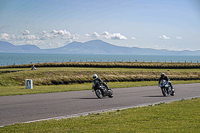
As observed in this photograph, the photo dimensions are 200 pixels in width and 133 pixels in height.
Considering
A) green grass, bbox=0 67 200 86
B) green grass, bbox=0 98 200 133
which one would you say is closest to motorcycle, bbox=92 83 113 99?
green grass, bbox=0 98 200 133

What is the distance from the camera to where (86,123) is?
10430 mm

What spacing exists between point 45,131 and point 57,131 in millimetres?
375

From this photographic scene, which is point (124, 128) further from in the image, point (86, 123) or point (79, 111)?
point (79, 111)

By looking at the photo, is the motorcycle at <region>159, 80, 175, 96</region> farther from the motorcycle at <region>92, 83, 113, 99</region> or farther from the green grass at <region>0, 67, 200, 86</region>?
the green grass at <region>0, 67, 200, 86</region>

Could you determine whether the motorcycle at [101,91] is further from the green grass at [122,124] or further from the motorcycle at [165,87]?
the green grass at [122,124]

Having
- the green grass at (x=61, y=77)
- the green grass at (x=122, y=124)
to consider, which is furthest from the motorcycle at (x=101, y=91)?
the green grass at (x=61, y=77)

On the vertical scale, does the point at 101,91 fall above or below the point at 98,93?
above

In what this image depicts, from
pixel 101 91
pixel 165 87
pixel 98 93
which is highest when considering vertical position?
pixel 165 87

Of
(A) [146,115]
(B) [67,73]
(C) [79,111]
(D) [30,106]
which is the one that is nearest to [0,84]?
(B) [67,73]

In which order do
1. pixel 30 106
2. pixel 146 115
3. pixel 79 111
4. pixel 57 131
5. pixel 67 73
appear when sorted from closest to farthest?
pixel 57 131 → pixel 146 115 → pixel 79 111 → pixel 30 106 → pixel 67 73

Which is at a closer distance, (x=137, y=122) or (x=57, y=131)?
(x=57, y=131)

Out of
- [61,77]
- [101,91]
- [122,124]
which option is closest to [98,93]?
[101,91]

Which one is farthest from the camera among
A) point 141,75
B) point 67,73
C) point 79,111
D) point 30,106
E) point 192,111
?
point 141,75

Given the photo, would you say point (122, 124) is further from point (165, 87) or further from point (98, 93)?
point (165, 87)
